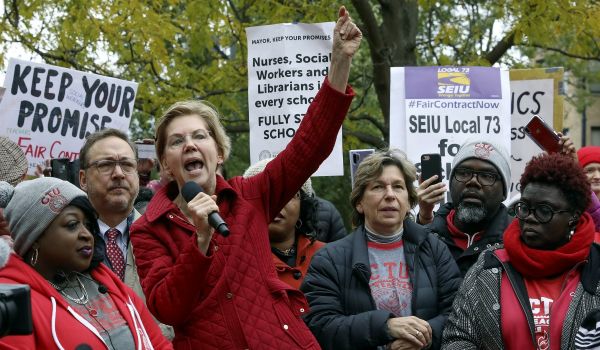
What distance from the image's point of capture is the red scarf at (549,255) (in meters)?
4.95

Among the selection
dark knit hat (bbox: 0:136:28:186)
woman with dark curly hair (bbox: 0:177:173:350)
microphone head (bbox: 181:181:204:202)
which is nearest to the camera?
woman with dark curly hair (bbox: 0:177:173:350)

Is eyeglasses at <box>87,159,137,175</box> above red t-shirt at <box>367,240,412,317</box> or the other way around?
above

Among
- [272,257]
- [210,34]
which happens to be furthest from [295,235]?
[210,34]

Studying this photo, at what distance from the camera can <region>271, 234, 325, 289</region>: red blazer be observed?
623 cm

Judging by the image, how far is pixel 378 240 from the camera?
19.0ft

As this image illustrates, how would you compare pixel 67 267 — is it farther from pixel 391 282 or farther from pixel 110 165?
pixel 391 282

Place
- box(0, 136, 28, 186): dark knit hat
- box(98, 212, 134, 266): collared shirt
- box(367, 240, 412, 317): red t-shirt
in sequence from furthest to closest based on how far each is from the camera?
1. box(98, 212, 134, 266): collared shirt
2. box(0, 136, 28, 186): dark knit hat
3. box(367, 240, 412, 317): red t-shirt

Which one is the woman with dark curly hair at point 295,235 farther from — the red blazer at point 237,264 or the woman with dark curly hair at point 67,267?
the woman with dark curly hair at point 67,267

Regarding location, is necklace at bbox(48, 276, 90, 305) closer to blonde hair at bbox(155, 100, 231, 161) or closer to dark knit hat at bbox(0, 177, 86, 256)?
dark knit hat at bbox(0, 177, 86, 256)

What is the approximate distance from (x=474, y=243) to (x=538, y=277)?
111 centimetres

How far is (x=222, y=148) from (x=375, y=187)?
3.50 ft

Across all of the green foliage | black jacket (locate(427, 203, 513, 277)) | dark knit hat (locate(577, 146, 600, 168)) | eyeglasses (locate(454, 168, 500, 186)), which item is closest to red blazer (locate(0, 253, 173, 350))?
black jacket (locate(427, 203, 513, 277))

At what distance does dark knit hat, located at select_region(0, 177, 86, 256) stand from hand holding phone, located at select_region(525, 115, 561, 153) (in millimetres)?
3026

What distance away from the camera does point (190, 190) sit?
15.3ft
